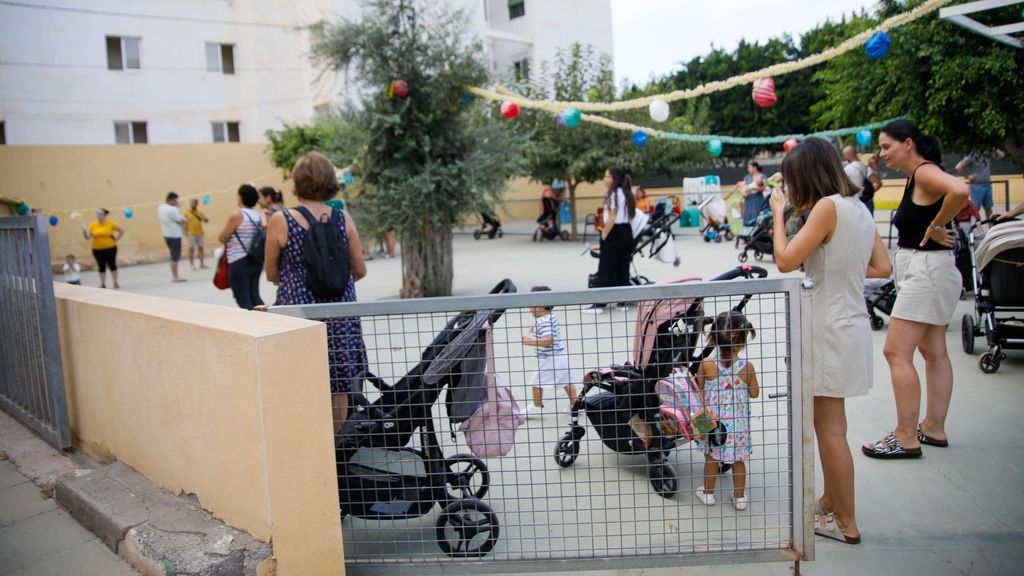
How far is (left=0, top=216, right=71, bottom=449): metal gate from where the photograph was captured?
3.98 metres

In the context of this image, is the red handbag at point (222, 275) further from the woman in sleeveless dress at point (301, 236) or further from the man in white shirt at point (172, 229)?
the man in white shirt at point (172, 229)

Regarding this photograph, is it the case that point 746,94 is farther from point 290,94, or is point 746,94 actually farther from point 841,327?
point 841,327

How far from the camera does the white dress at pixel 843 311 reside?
309 cm

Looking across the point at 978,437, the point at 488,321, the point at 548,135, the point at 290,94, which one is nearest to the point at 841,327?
the point at 488,321

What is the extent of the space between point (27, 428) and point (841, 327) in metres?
4.80

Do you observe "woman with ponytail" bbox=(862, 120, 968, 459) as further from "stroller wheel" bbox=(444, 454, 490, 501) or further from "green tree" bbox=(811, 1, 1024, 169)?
"green tree" bbox=(811, 1, 1024, 169)

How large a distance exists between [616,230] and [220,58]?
2255 cm

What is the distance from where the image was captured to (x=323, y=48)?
32.1ft

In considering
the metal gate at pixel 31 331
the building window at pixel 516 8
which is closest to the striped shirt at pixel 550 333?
the metal gate at pixel 31 331

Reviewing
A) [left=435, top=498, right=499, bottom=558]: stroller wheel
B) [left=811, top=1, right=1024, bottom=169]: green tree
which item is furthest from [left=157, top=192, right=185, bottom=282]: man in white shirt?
[left=435, top=498, right=499, bottom=558]: stroller wheel

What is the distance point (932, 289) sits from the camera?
13.0 feet

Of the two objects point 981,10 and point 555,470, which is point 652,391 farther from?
point 981,10

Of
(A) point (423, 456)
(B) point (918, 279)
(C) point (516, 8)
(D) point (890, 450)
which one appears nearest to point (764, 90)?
(B) point (918, 279)

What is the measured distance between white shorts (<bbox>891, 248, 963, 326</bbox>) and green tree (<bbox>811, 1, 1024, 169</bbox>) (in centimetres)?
672
